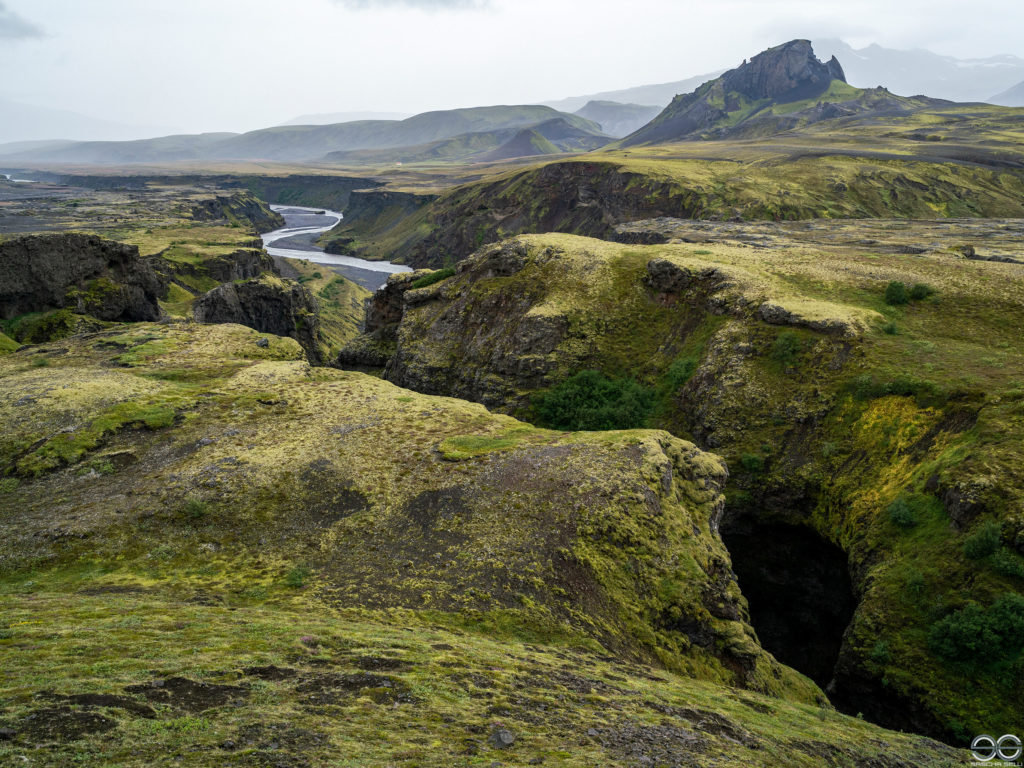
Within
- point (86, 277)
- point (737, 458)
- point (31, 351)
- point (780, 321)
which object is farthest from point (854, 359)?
point (86, 277)

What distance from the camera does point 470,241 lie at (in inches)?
7653

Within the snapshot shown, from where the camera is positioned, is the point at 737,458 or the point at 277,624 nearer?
the point at 277,624

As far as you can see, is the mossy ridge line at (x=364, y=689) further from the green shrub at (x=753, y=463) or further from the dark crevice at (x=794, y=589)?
the green shrub at (x=753, y=463)

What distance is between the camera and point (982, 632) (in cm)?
2259

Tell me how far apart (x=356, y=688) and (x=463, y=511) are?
40.3ft

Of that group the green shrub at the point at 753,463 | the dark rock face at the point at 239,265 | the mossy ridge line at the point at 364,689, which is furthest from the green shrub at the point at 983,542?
the dark rock face at the point at 239,265

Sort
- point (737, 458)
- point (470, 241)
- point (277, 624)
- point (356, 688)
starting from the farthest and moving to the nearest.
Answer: point (470, 241), point (737, 458), point (277, 624), point (356, 688)

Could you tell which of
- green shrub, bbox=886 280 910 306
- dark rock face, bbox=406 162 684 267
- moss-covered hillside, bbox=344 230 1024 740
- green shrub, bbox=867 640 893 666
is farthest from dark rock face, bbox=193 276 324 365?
dark rock face, bbox=406 162 684 267

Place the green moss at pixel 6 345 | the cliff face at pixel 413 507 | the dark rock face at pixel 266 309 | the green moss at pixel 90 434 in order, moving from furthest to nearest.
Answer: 1. the dark rock face at pixel 266 309
2. the green moss at pixel 6 345
3. the green moss at pixel 90 434
4. the cliff face at pixel 413 507

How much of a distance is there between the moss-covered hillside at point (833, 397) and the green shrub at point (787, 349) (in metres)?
0.13

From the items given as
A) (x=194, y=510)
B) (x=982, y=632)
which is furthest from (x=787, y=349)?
(x=194, y=510)

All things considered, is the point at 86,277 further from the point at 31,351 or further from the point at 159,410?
the point at 159,410

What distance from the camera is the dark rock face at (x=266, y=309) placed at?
87125mm

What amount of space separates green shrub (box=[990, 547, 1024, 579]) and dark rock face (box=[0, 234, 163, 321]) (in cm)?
8453
